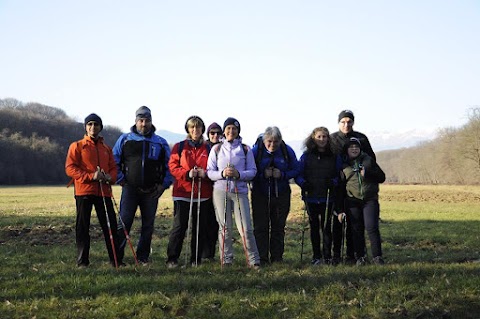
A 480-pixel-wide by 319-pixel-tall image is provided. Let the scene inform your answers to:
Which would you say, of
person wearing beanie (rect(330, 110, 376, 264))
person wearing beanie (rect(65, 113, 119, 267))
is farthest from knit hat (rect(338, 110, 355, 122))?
person wearing beanie (rect(65, 113, 119, 267))

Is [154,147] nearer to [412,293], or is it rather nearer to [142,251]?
[142,251]

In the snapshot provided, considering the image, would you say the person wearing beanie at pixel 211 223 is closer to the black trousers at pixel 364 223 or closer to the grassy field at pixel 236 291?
the grassy field at pixel 236 291

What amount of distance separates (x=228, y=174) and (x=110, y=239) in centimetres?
255

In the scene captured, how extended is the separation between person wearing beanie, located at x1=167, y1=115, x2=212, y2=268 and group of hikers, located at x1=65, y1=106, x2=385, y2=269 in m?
0.02

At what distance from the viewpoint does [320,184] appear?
975 cm

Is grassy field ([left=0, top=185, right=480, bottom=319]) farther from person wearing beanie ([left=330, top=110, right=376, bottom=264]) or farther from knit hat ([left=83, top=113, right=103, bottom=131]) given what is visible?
knit hat ([left=83, top=113, right=103, bottom=131])

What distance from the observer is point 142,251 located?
9.59 metres

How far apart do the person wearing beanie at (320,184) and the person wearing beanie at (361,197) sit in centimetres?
19

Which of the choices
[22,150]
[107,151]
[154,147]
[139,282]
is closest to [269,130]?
[154,147]

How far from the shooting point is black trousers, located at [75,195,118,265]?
883 centimetres

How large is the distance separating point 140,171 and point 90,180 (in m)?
0.95

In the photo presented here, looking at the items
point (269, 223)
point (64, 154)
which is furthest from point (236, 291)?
point (64, 154)

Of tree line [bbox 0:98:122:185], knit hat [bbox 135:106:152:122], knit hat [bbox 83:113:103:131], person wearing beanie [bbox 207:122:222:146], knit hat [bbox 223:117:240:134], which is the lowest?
person wearing beanie [bbox 207:122:222:146]

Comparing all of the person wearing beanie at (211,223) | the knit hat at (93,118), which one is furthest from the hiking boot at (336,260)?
the knit hat at (93,118)
